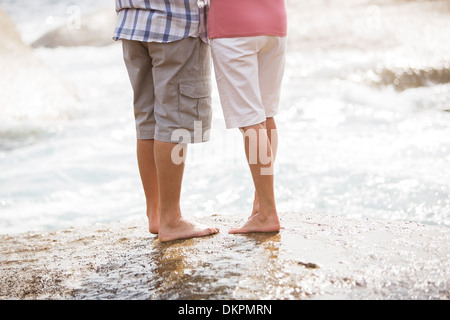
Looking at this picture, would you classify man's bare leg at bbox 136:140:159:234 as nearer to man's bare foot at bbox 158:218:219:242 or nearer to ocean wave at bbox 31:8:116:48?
man's bare foot at bbox 158:218:219:242

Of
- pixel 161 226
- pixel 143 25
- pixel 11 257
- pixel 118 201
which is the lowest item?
pixel 118 201

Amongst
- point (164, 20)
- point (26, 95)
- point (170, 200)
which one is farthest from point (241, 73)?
point (26, 95)

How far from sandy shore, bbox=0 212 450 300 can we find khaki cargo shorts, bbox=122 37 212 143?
1.77 feet

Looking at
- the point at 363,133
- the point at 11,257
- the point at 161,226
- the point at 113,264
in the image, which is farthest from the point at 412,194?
the point at 11,257

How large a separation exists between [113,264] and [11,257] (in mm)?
654

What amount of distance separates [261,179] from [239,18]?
2.35 feet

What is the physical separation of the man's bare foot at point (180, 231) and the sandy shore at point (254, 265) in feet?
0.16

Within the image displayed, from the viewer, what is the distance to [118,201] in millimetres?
4734

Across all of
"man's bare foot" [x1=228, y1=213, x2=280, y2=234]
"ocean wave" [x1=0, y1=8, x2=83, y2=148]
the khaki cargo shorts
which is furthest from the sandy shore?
"ocean wave" [x1=0, y1=8, x2=83, y2=148]

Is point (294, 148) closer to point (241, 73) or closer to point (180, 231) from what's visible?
point (180, 231)

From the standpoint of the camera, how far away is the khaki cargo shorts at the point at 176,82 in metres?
2.42

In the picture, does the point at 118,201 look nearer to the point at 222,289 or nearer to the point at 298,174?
the point at 298,174

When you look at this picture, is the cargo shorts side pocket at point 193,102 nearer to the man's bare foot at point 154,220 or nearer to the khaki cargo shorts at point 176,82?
the khaki cargo shorts at point 176,82

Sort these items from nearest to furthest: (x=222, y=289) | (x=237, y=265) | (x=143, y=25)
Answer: (x=222, y=289)
(x=237, y=265)
(x=143, y=25)
